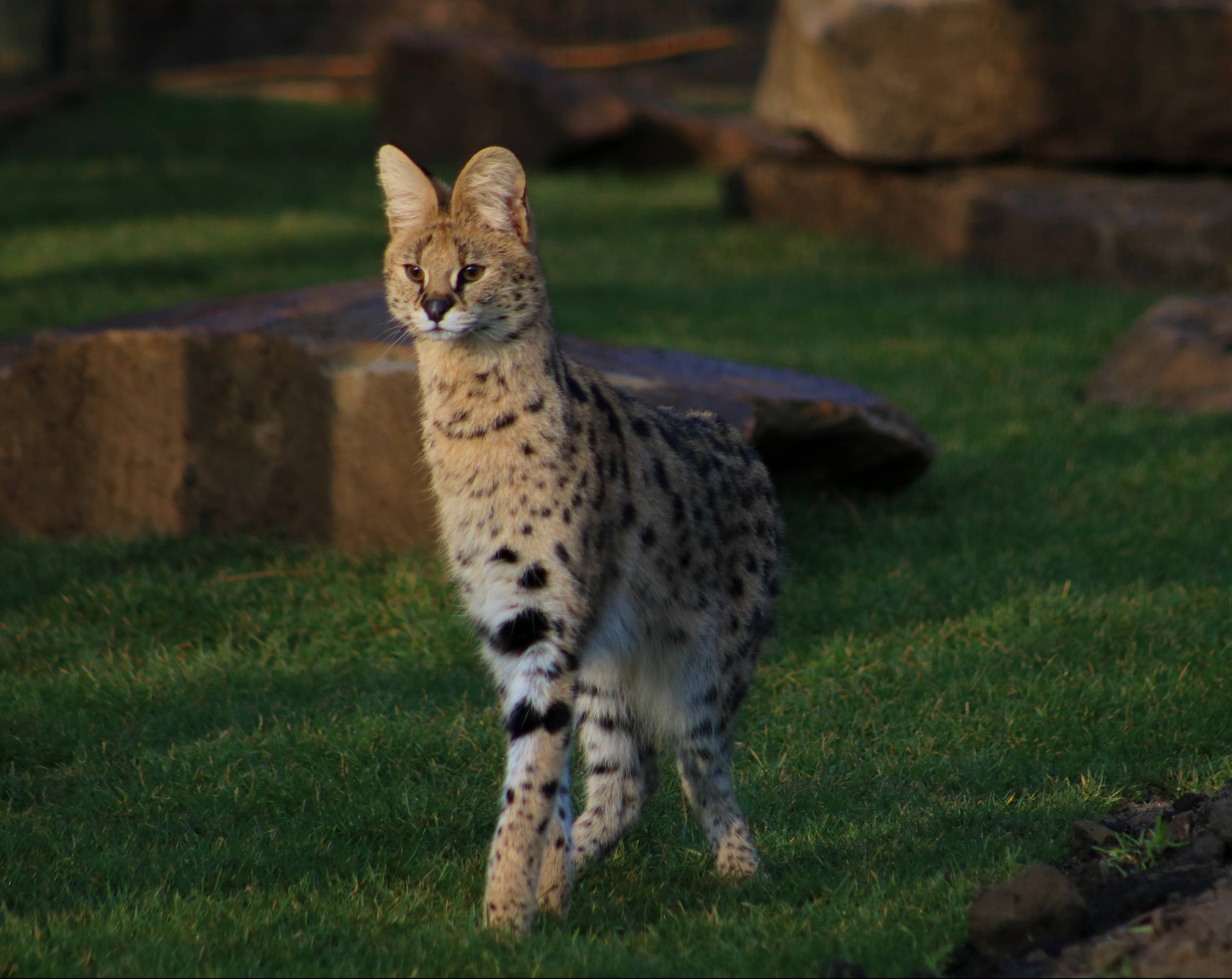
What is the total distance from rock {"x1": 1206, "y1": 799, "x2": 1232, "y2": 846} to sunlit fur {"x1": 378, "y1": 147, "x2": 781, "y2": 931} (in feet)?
4.45

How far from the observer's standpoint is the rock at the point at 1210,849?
4.34 meters

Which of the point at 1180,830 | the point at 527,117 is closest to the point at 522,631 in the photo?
the point at 1180,830

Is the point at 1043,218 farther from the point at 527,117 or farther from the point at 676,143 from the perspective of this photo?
the point at 527,117

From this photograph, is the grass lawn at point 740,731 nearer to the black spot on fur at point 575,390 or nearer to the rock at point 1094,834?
the rock at point 1094,834

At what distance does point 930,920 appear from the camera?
14.1ft

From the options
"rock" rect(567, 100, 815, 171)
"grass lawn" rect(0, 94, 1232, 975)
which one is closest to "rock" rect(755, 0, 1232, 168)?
"grass lawn" rect(0, 94, 1232, 975)

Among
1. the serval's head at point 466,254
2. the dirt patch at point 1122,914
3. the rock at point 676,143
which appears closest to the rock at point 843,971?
the dirt patch at point 1122,914

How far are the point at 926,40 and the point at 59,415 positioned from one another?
7901 millimetres

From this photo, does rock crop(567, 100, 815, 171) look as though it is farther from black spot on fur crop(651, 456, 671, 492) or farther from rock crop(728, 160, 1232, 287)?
black spot on fur crop(651, 456, 671, 492)

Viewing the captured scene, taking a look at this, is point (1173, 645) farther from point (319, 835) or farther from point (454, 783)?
point (319, 835)

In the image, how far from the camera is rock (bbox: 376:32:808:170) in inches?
655

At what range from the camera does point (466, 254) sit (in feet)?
14.9

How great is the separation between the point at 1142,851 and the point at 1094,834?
0.69 ft

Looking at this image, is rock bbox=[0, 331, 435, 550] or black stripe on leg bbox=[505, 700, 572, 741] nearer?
black stripe on leg bbox=[505, 700, 572, 741]
